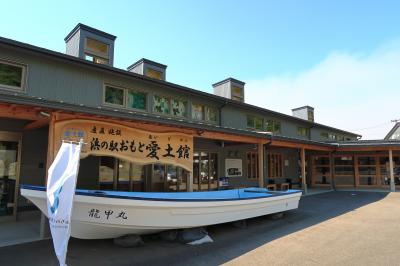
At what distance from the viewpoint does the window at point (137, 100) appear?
1071 cm

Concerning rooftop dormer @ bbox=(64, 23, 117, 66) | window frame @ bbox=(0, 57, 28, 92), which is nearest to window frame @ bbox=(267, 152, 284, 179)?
rooftop dormer @ bbox=(64, 23, 117, 66)

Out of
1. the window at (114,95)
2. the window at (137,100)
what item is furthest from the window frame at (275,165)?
the window at (114,95)

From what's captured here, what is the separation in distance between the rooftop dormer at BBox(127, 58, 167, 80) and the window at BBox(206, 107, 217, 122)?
8.74ft

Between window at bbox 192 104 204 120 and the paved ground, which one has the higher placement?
window at bbox 192 104 204 120

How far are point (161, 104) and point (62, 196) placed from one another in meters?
7.88

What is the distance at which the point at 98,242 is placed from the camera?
19.9 feet

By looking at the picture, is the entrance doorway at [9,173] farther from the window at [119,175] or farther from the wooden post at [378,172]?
the wooden post at [378,172]

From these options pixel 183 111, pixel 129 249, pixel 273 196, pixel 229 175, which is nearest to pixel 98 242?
pixel 129 249

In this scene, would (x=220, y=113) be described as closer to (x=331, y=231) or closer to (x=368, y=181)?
(x=331, y=231)

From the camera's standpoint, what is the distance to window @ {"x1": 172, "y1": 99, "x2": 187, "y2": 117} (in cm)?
1216

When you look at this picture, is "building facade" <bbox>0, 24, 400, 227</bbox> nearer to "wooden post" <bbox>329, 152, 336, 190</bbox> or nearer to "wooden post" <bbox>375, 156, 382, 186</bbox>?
"wooden post" <bbox>329, 152, 336, 190</bbox>

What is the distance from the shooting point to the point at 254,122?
16.3 metres

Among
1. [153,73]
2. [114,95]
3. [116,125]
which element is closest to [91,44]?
[114,95]

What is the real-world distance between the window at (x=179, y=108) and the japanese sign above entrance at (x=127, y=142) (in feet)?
11.6
